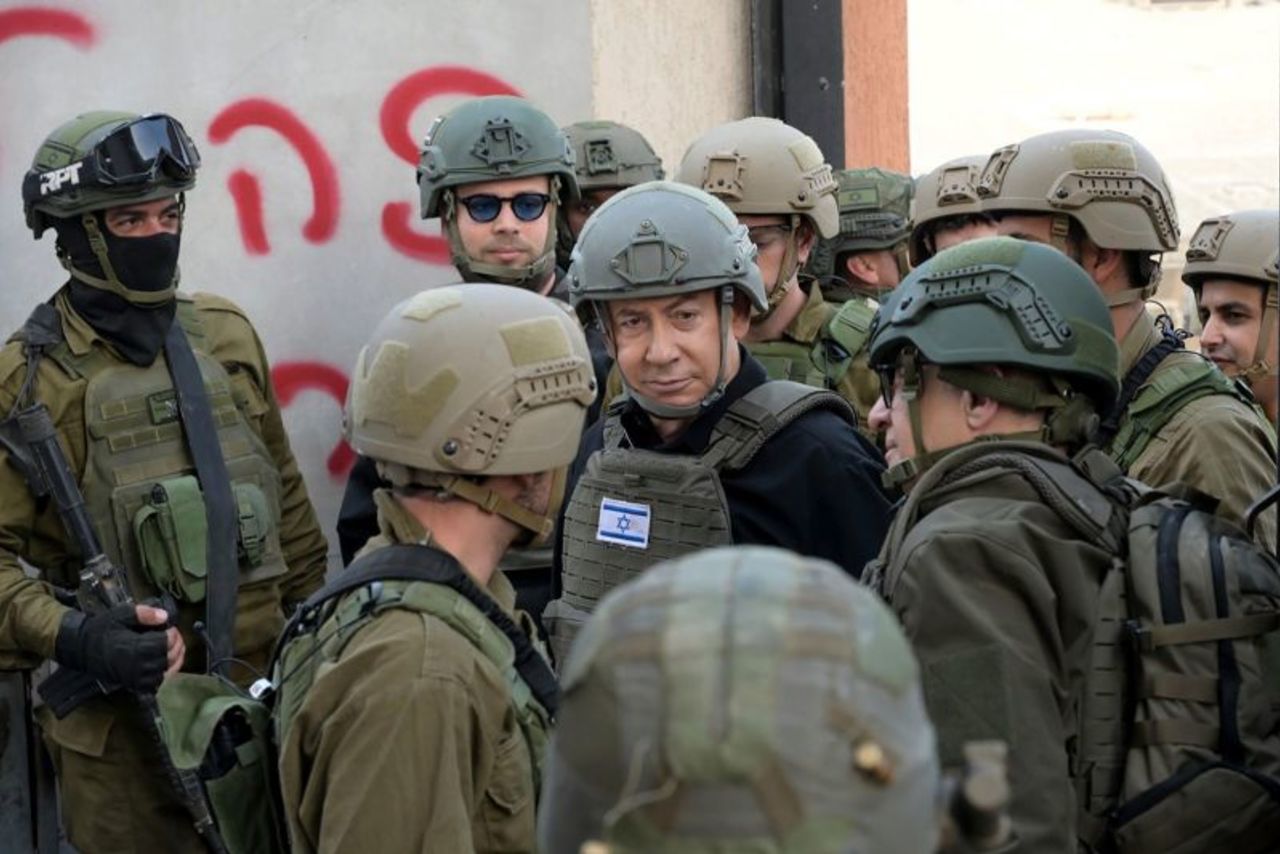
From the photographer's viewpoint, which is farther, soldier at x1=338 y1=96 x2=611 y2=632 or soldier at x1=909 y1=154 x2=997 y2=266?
soldier at x1=338 y1=96 x2=611 y2=632

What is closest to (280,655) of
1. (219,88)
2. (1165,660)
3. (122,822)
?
(1165,660)

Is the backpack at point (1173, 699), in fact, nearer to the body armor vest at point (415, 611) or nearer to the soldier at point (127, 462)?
the body armor vest at point (415, 611)

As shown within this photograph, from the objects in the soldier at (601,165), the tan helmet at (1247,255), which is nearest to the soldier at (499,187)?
the soldier at (601,165)

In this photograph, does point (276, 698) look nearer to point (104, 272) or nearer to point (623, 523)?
point (623, 523)

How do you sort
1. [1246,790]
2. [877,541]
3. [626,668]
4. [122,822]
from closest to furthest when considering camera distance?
[626,668], [1246,790], [877,541], [122,822]

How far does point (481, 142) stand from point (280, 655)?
2.75 meters

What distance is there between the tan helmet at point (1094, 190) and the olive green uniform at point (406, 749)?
2.31 meters

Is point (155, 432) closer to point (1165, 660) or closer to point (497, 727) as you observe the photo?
point (497, 727)

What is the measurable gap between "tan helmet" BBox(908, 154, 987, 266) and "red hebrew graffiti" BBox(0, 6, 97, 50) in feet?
8.00

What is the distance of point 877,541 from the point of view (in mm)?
4195

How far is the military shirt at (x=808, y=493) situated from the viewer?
4176 millimetres

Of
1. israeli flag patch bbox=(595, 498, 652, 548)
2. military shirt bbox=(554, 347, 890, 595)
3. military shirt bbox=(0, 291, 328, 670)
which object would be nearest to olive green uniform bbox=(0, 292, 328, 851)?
military shirt bbox=(0, 291, 328, 670)

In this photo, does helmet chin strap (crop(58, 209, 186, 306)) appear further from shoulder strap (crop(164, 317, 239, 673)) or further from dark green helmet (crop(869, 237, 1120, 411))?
dark green helmet (crop(869, 237, 1120, 411))

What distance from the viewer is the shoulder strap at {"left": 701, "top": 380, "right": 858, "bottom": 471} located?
13.8 feet
